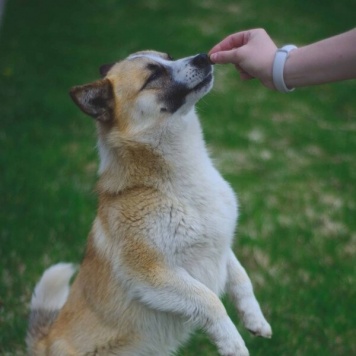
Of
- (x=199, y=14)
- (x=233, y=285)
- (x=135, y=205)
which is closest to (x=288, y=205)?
(x=233, y=285)

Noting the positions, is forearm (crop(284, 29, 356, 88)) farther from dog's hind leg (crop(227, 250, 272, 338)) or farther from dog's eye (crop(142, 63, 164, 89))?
dog's hind leg (crop(227, 250, 272, 338))

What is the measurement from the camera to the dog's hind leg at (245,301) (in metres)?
3.38

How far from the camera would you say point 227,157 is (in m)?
6.27

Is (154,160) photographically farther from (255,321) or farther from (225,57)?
(255,321)

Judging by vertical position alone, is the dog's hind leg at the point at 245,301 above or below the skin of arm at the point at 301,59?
below

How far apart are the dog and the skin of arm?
0.29 metres

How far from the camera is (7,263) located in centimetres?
466

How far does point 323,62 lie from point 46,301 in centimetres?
187

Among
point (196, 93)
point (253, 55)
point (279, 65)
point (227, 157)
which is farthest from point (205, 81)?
point (227, 157)

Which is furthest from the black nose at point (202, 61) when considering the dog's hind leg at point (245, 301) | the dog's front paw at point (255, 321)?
the dog's front paw at point (255, 321)

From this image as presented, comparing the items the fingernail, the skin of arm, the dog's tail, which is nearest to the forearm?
the skin of arm

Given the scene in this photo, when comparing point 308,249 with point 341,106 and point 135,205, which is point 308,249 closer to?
point 135,205

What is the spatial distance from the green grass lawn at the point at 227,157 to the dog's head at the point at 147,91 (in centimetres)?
145

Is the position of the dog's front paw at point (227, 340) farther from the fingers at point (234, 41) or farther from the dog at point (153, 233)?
the fingers at point (234, 41)
